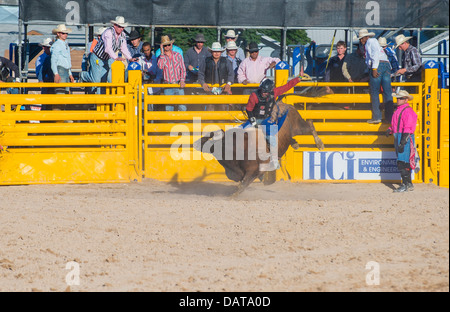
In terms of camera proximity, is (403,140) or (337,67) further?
(337,67)

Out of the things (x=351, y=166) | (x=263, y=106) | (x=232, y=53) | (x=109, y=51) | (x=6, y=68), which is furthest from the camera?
(x=6, y=68)

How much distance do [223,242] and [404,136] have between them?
416 centimetres

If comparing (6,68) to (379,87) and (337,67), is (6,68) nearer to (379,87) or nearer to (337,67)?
(337,67)

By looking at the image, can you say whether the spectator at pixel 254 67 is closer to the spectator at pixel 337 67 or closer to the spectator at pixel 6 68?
the spectator at pixel 337 67

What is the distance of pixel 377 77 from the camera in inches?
428

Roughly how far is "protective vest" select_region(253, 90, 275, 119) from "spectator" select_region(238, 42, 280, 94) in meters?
1.55

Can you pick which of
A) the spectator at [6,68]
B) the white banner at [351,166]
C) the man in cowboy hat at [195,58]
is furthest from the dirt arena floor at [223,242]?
the spectator at [6,68]

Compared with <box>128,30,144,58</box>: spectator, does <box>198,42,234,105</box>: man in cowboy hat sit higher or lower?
lower

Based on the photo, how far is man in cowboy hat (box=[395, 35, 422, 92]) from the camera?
11.3 meters

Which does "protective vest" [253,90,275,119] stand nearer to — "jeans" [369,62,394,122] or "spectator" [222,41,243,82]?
"jeans" [369,62,394,122]

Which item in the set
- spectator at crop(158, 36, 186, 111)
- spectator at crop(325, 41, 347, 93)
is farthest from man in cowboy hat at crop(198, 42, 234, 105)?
spectator at crop(325, 41, 347, 93)

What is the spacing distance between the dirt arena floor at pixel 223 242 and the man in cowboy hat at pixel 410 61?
2.43m

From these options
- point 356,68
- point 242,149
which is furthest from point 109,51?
point 356,68

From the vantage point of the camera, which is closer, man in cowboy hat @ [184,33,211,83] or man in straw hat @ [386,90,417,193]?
man in straw hat @ [386,90,417,193]
